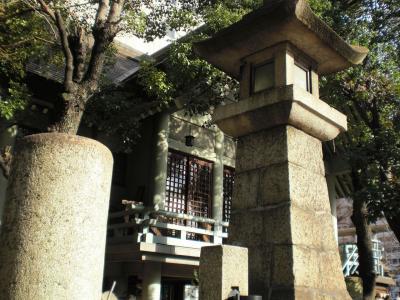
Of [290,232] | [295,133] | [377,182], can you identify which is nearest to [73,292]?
[290,232]

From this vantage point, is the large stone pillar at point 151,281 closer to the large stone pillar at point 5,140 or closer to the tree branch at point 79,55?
the large stone pillar at point 5,140

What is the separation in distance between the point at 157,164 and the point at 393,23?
25.9 feet

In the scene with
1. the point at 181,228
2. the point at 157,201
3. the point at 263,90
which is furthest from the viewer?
the point at 157,201

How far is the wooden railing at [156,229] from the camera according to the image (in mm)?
12016

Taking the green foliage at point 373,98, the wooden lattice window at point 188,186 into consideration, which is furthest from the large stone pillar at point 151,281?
the green foliage at point 373,98

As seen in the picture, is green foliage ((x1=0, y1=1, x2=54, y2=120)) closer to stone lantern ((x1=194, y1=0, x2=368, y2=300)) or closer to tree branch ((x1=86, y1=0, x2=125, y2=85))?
tree branch ((x1=86, y1=0, x2=125, y2=85))

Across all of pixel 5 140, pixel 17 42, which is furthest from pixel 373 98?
pixel 5 140

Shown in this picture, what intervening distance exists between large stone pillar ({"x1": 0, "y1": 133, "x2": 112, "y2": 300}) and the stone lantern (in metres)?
2.87

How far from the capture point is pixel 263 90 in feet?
20.7

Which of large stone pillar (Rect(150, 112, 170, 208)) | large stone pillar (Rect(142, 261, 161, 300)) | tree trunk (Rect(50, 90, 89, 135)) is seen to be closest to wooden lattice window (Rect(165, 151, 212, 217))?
large stone pillar (Rect(150, 112, 170, 208))

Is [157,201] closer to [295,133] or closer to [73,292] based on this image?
[295,133]

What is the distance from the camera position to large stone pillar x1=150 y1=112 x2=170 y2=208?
13656mm

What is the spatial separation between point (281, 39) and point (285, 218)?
95.8 inches

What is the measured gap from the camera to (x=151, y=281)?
1264 centimetres
